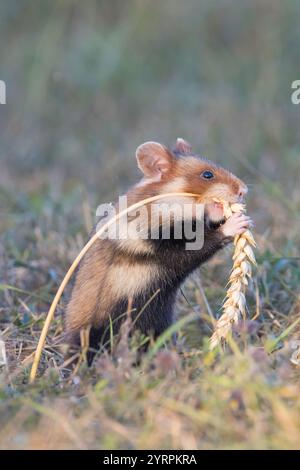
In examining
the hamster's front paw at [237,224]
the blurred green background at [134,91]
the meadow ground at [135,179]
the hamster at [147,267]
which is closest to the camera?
the meadow ground at [135,179]

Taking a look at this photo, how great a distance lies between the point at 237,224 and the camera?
471cm

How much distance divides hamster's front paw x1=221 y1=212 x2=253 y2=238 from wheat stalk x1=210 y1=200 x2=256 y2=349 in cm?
3

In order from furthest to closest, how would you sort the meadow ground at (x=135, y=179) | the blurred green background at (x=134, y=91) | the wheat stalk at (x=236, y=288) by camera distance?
the blurred green background at (x=134, y=91) → the wheat stalk at (x=236, y=288) → the meadow ground at (x=135, y=179)

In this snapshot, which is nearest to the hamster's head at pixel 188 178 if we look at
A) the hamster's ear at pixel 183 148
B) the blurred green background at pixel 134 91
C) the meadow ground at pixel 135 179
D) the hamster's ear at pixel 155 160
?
the hamster's ear at pixel 155 160

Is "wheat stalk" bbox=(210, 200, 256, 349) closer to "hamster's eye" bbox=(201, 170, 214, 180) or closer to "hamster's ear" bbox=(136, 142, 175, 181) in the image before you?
"hamster's eye" bbox=(201, 170, 214, 180)

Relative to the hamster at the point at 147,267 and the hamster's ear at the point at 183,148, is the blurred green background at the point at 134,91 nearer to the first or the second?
the hamster's ear at the point at 183,148

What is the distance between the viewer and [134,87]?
35.8 feet

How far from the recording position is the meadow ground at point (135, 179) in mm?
3617

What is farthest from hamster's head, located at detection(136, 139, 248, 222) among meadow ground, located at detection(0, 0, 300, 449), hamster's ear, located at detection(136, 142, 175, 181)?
meadow ground, located at detection(0, 0, 300, 449)

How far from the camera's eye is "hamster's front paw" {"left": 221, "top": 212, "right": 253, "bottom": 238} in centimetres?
471

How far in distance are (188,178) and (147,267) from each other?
557 millimetres

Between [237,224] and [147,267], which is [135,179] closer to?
[147,267]

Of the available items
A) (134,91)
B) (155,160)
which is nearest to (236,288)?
(155,160)
